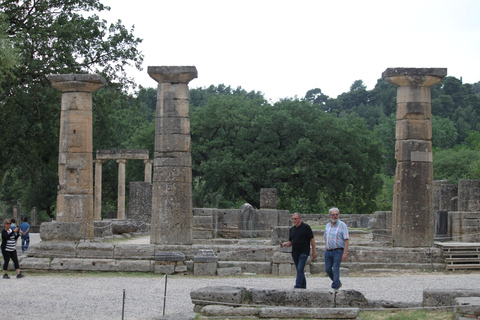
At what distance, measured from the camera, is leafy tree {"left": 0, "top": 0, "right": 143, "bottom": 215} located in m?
22.4

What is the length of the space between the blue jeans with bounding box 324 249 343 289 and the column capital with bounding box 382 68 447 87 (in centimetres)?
647

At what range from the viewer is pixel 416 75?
14.8 meters

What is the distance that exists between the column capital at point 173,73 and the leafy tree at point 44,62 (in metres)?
8.62

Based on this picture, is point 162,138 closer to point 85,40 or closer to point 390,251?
point 390,251

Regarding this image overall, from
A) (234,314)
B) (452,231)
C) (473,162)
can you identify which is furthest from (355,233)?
(473,162)

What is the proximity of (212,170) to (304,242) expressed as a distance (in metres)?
22.9

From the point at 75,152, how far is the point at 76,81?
1911 millimetres

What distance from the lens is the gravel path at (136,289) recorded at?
9211 millimetres

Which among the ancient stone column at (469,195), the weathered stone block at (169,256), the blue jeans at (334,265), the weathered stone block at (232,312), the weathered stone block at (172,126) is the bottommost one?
the weathered stone block at (232,312)

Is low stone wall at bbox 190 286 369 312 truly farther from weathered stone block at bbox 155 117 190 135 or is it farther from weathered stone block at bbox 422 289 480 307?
weathered stone block at bbox 155 117 190 135

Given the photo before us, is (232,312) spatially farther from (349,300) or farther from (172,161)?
(172,161)

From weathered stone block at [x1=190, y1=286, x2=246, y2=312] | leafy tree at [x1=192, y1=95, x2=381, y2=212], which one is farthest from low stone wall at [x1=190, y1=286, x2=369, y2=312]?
leafy tree at [x1=192, y1=95, x2=381, y2=212]

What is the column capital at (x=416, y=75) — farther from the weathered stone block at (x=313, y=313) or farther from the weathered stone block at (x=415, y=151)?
the weathered stone block at (x=313, y=313)

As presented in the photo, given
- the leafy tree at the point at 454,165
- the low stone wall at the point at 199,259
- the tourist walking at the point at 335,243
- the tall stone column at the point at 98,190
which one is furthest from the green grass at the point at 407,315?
the leafy tree at the point at 454,165
